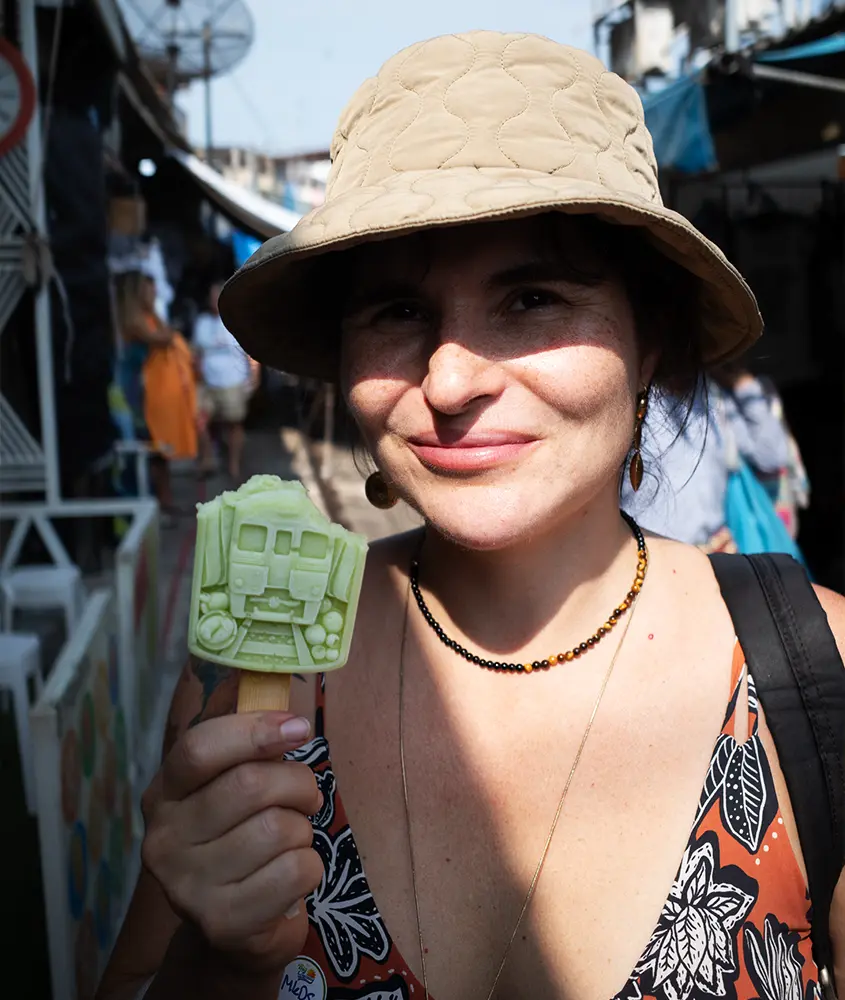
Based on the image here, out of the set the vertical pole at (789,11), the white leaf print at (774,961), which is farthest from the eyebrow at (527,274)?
the vertical pole at (789,11)

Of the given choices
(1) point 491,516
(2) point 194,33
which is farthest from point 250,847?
(2) point 194,33

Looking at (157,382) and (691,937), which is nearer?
(691,937)

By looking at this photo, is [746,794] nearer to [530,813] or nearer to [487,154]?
[530,813]

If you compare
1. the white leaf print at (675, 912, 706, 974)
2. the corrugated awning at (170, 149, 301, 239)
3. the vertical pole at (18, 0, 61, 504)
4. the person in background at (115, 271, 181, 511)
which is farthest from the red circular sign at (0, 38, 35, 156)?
the corrugated awning at (170, 149, 301, 239)

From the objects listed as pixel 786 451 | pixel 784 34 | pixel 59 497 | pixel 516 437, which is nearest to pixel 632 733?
pixel 516 437

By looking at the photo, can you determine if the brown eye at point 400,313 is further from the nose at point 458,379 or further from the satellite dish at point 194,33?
the satellite dish at point 194,33

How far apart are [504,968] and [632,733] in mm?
395

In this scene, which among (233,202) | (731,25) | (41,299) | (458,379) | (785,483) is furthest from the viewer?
(233,202)

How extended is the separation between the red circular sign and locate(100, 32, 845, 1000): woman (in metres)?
3.64

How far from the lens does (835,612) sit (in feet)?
4.91

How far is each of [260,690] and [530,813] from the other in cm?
54

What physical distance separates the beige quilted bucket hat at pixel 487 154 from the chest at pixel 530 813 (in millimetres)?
688

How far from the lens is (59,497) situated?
5.78 m

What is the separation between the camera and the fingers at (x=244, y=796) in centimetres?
101
